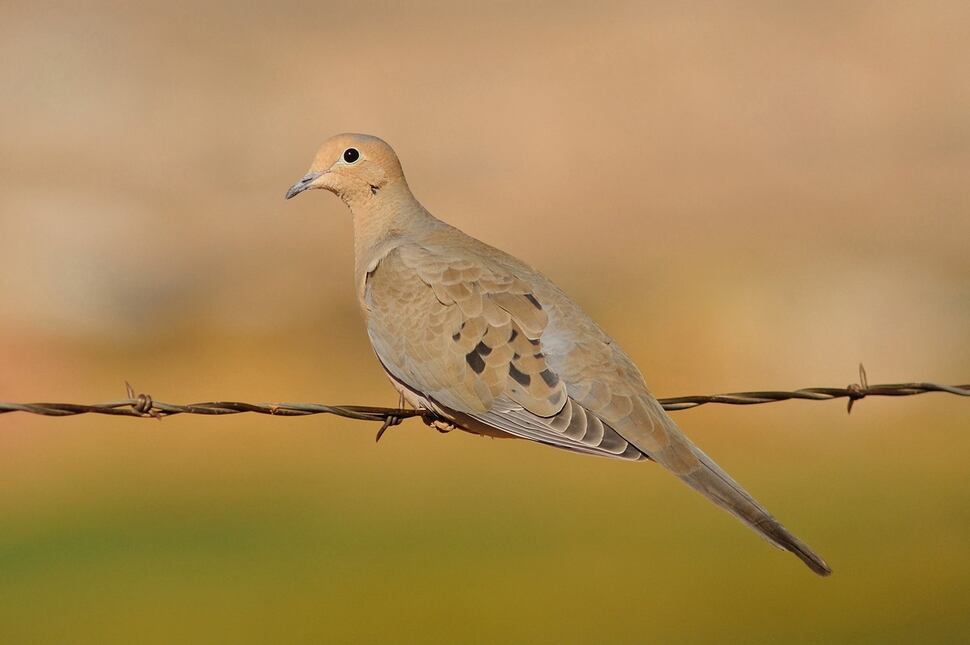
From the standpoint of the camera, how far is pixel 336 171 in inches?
202

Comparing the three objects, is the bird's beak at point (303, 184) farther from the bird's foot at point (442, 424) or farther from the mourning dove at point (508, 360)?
the bird's foot at point (442, 424)

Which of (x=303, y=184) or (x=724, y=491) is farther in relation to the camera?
(x=303, y=184)

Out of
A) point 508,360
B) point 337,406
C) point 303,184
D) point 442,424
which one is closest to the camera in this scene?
point 337,406

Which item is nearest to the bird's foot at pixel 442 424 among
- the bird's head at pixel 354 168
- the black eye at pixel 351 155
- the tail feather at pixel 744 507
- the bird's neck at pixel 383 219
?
the bird's neck at pixel 383 219

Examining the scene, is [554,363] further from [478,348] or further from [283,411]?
[283,411]

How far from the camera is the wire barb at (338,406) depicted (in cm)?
317

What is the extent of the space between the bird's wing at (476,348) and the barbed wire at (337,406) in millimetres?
269

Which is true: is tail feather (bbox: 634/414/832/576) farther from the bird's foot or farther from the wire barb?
the bird's foot

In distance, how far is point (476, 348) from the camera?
4195 millimetres

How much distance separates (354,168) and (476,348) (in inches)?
50.6

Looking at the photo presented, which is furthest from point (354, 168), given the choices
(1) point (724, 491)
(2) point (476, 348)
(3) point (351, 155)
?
(1) point (724, 491)

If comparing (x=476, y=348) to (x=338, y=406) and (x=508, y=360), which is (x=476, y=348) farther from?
(x=338, y=406)

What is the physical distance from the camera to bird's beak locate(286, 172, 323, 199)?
4.93 meters

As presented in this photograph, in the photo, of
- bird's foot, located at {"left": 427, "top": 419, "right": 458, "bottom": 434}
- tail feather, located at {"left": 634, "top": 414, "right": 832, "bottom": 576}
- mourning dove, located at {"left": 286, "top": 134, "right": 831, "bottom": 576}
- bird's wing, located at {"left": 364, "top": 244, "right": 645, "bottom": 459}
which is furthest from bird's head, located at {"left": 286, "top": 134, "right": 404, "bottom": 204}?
tail feather, located at {"left": 634, "top": 414, "right": 832, "bottom": 576}
